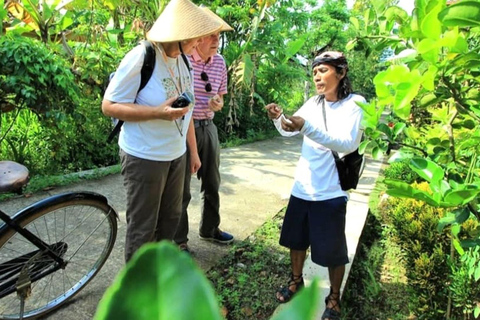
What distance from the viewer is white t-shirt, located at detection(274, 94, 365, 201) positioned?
1.92 metres

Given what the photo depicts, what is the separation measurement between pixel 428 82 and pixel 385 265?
2.67 metres

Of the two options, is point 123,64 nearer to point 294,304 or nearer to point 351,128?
point 351,128

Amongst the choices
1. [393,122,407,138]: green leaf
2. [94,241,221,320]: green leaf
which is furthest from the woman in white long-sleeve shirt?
[94,241,221,320]: green leaf

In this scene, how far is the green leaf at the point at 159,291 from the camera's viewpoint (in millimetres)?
268

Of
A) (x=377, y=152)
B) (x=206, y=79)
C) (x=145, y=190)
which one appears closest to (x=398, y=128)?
(x=377, y=152)

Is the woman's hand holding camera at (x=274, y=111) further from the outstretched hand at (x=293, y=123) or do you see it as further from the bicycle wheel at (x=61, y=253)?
the bicycle wheel at (x=61, y=253)

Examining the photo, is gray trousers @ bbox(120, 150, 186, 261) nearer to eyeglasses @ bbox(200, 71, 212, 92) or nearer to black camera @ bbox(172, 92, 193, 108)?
black camera @ bbox(172, 92, 193, 108)

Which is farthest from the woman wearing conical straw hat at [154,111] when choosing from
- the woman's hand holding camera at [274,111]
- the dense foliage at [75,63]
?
the dense foliage at [75,63]

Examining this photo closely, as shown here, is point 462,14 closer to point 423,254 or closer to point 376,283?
point 423,254

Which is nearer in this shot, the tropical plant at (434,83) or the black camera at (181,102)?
the tropical plant at (434,83)

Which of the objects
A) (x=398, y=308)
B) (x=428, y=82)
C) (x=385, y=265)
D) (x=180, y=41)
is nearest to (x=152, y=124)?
(x=180, y=41)

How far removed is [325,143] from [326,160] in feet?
0.66

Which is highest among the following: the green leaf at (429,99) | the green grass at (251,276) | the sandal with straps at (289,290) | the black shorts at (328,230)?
the green leaf at (429,99)

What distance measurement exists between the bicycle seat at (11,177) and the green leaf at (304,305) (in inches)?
76.1
